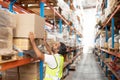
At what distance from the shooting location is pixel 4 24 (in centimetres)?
253

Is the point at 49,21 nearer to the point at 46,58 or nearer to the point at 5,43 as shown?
the point at 46,58

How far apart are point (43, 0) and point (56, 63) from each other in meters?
1.36

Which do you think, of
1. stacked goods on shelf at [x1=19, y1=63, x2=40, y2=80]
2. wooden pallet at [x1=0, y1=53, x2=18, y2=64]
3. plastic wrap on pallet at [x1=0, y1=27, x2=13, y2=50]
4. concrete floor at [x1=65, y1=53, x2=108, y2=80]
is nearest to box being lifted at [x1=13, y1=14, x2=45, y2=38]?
plastic wrap on pallet at [x1=0, y1=27, x2=13, y2=50]

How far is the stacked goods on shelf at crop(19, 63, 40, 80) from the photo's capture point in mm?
3520

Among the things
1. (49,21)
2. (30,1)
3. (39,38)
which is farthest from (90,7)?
(39,38)

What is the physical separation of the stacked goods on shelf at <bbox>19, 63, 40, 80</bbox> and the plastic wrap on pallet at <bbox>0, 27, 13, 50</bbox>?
1033 millimetres

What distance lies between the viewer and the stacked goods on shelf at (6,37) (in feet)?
7.89

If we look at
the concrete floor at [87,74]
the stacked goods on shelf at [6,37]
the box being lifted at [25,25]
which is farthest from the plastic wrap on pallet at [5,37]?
the concrete floor at [87,74]

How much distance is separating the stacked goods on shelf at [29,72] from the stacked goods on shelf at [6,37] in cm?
100

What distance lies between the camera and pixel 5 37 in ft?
8.33

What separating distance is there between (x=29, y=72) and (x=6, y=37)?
45.9 inches

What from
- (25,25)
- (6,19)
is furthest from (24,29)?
(6,19)

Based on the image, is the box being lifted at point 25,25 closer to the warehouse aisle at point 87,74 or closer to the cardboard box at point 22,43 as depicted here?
the cardboard box at point 22,43

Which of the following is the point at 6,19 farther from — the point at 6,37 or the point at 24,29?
the point at 24,29
